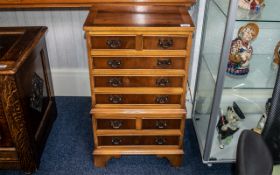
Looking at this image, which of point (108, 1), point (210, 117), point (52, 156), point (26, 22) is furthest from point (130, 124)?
point (26, 22)

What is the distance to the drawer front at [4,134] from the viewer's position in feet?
5.99

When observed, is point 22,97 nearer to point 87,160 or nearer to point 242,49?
point 87,160

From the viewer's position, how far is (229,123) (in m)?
2.06

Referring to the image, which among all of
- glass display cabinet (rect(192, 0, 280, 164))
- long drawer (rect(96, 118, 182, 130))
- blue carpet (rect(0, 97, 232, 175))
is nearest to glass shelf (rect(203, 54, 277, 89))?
glass display cabinet (rect(192, 0, 280, 164))

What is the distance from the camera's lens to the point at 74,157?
2217 mm

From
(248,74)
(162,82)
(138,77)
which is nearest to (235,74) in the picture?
(248,74)

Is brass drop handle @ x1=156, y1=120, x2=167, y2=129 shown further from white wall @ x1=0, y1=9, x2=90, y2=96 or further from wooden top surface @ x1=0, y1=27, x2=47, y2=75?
white wall @ x1=0, y1=9, x2=90, y2=96

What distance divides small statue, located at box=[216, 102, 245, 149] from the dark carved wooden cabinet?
1246mm

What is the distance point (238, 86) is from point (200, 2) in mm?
607

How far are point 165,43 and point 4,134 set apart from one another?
112cm

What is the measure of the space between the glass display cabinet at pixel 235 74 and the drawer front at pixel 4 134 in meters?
1.24

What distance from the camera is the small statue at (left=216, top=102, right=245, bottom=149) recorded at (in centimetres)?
207

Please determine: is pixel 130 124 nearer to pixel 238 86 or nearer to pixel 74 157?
pixel 74 157

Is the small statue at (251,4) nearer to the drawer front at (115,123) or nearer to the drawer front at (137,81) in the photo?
the drawer front at (137,81)
